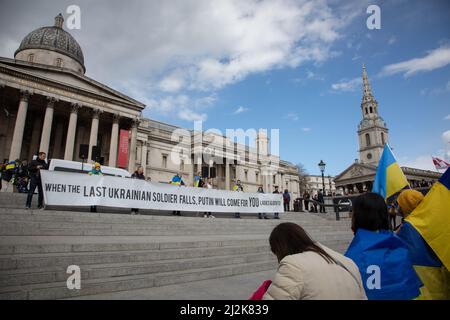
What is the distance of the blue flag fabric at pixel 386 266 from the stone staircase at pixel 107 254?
3805mm

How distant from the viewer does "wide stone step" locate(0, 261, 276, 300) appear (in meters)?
3.88

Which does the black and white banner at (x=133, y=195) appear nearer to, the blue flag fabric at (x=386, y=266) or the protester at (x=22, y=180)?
the protester at (x=22, y=180)

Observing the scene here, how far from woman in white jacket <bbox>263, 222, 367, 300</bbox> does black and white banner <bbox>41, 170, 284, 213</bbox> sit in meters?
9.86

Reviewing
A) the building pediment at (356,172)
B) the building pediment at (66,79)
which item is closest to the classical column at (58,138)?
the building pediment at (66,79)

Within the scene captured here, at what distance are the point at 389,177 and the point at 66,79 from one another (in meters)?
30.4

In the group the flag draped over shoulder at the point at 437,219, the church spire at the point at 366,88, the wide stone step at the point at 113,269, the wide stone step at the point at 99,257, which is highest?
the church spire at the point at 366,88

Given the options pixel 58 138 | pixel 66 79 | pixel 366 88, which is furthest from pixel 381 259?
pixel 366 88

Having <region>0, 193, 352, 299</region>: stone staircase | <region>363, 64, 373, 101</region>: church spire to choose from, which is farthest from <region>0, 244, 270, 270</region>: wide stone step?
<region>363, 64, 373, 101</region>: church spire

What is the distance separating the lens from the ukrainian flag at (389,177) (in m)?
5.23
